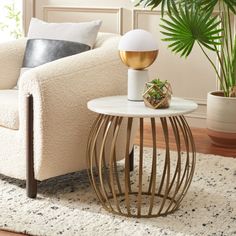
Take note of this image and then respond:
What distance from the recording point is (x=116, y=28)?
4.99 m

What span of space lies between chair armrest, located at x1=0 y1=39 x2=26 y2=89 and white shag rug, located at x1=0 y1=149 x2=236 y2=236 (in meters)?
0.59

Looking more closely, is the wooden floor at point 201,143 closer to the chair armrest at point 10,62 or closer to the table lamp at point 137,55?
the chair armrest at point 10,62

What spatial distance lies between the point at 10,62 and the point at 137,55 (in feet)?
3.51

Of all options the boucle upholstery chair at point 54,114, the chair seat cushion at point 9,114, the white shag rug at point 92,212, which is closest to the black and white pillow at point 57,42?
the boucle upholstery chair at point 54,114

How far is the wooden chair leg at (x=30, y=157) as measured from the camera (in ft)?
10.1

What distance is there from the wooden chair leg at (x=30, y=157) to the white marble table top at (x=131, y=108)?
278 mm

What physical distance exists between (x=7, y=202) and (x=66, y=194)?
30 cm

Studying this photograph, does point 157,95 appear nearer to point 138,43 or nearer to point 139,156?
point 138,43

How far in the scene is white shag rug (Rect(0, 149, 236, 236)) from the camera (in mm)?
2764

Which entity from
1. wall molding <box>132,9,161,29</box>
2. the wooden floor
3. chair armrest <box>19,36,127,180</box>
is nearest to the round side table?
chair armrest <box>19,36,127,180</box>

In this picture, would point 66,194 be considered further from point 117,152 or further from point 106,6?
point 106,6

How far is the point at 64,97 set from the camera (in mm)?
3113

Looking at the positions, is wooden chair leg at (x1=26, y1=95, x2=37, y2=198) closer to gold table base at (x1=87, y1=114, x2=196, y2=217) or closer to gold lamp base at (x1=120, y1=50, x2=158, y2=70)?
gold table base at (x1=87, y1=114, x2=196, y2=217)

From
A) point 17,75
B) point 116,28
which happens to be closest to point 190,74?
point 116,28
